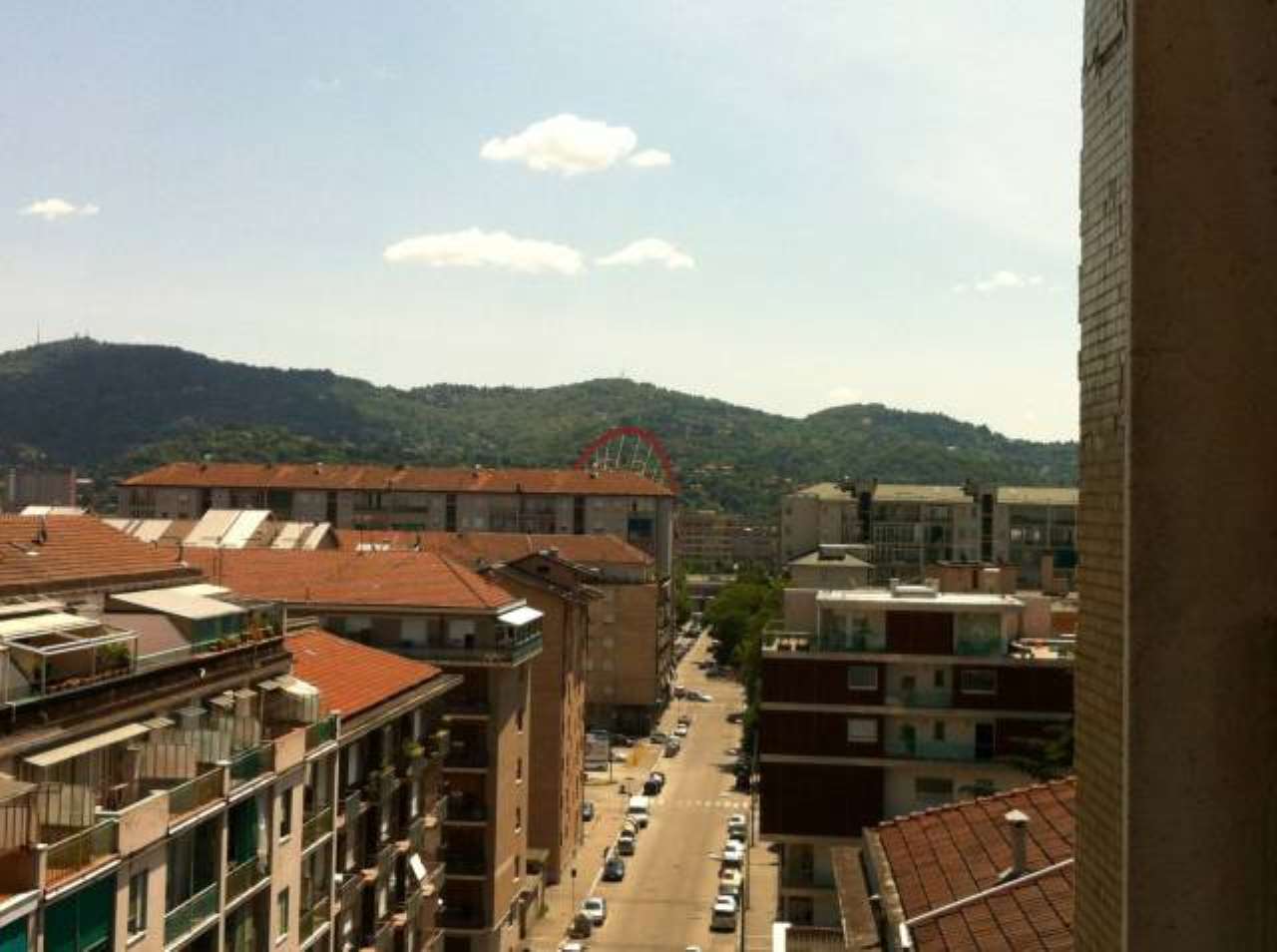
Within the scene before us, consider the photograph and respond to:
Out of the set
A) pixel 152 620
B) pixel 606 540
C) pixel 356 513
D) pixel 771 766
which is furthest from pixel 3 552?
pixel 356 513

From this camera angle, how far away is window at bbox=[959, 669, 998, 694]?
4156 cm

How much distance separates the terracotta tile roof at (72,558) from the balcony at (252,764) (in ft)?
12.5

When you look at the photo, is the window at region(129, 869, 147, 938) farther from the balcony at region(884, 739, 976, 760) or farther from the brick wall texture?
the balcony at region(884, 739, 976, 760)

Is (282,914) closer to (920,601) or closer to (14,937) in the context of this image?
(14,937)

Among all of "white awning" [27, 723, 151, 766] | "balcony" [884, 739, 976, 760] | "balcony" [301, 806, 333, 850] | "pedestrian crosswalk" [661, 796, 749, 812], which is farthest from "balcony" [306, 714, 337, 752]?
"pedestrian crosswalk" [661, 796, 749, 812]

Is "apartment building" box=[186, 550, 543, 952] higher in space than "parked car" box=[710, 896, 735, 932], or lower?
higher

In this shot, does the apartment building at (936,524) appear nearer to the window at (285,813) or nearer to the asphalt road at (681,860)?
the asphalt road at (681,860)

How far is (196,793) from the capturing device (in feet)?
68.4

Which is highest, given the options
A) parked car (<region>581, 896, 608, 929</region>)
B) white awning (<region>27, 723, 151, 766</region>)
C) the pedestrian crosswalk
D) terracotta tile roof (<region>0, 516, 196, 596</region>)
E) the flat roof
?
terracotta tile roof (<region>0, 516, 196, 596</region>)

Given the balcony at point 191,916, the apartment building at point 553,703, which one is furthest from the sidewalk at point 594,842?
the balcony at point 191,916

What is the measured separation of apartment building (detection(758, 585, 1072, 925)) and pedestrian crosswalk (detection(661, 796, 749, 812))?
38.7 m

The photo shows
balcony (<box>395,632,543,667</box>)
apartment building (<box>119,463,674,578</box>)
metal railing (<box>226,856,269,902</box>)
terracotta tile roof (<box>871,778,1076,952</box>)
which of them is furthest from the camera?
apartment building (<box>119,463,674,578</box>)

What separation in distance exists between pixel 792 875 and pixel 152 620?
81.5ft

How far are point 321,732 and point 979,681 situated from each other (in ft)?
72.9
